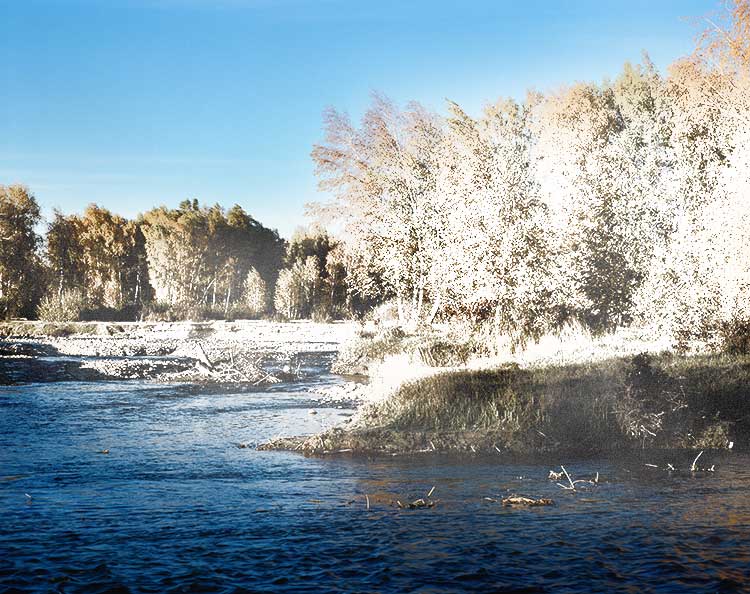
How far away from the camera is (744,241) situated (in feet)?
77.7

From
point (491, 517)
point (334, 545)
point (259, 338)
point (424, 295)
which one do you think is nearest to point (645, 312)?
point (424, 295)

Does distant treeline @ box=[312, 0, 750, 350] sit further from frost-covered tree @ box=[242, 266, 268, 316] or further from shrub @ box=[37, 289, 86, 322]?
frost-covered tree @ box=[242, 266, 268, 316]

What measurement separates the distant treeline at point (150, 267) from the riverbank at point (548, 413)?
48.7 meters

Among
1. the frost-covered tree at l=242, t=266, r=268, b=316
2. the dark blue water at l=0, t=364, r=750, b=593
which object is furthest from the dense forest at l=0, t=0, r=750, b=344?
the dark blue water at l=0, t=364, r=750, b=593

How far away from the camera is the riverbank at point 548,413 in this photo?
1617cm

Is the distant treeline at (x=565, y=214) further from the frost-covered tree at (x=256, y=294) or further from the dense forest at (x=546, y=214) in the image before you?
the frost-covered tree at (x=256, y=294)

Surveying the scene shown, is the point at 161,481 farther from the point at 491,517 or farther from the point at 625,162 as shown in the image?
the point at 625,162

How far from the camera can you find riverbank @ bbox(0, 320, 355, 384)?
2977 centimetres

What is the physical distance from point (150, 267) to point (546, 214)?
6320cm

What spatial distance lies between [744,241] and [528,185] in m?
8.94

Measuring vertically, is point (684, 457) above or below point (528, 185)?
below

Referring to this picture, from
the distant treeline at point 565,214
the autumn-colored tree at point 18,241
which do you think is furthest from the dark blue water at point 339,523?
the autumn-colored tree at point 18,241

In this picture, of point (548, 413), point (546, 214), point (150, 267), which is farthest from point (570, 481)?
point (150, 267)

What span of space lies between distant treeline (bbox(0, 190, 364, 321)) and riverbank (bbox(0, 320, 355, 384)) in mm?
8064
